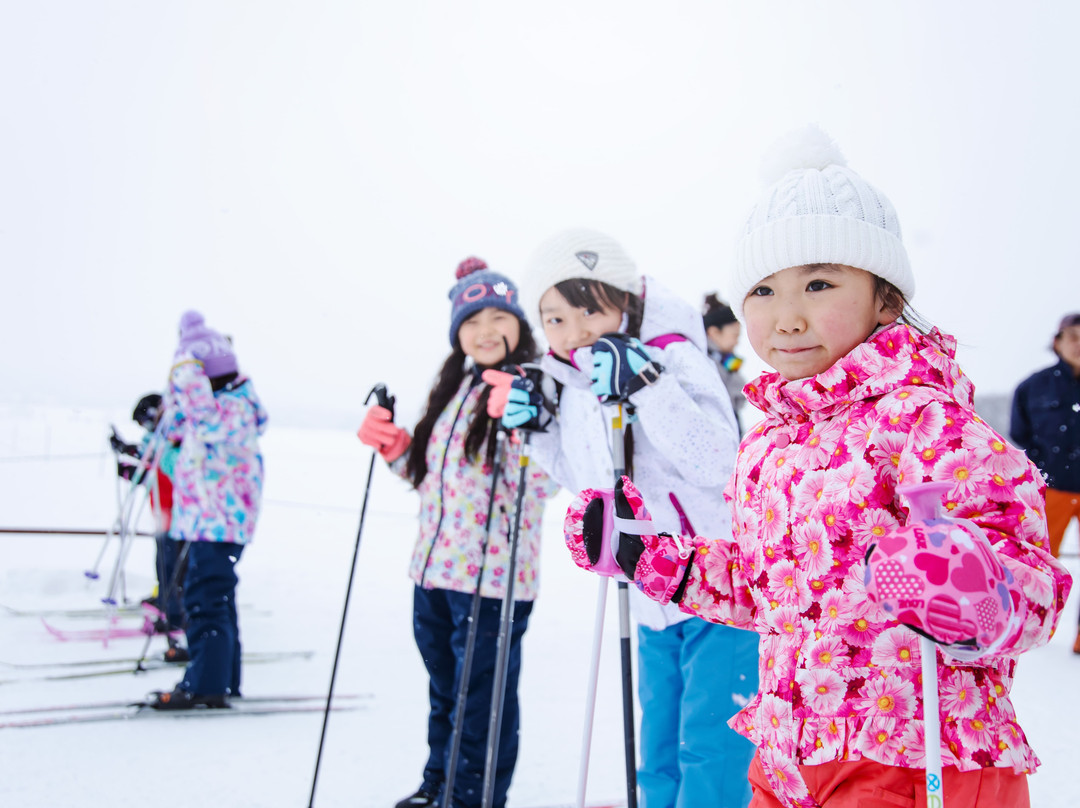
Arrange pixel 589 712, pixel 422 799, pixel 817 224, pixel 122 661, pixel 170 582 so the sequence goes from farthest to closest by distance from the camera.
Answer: pixel 170 582
pixel 122 661
pixel 422 799
pixel 589 712
pixel 817 224

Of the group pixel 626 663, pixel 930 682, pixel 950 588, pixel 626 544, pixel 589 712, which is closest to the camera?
pixel 950 588

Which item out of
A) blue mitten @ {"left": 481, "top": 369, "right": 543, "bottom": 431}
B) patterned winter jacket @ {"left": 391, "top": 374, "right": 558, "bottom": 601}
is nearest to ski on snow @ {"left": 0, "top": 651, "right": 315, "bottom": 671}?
patterned winter jacket @ {"left": 391, "top": 374, "right": 558, "bottom": 601}

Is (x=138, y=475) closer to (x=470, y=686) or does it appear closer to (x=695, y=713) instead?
(x=470, y=686)

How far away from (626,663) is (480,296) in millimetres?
1398

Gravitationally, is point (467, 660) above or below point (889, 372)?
below

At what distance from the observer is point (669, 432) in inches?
69.0

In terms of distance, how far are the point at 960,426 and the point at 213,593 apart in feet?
10.6

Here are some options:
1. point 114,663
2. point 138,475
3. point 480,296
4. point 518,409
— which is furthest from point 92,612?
point 518,409

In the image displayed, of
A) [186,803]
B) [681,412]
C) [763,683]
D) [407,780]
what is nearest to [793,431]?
[763,683]

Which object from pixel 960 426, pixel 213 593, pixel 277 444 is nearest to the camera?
pixel 960 426

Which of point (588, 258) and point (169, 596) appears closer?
point (588, 258)

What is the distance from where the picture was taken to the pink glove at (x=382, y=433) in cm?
255

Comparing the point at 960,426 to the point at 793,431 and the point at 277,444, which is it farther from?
the point at 277,444

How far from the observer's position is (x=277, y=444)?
16266 mm
